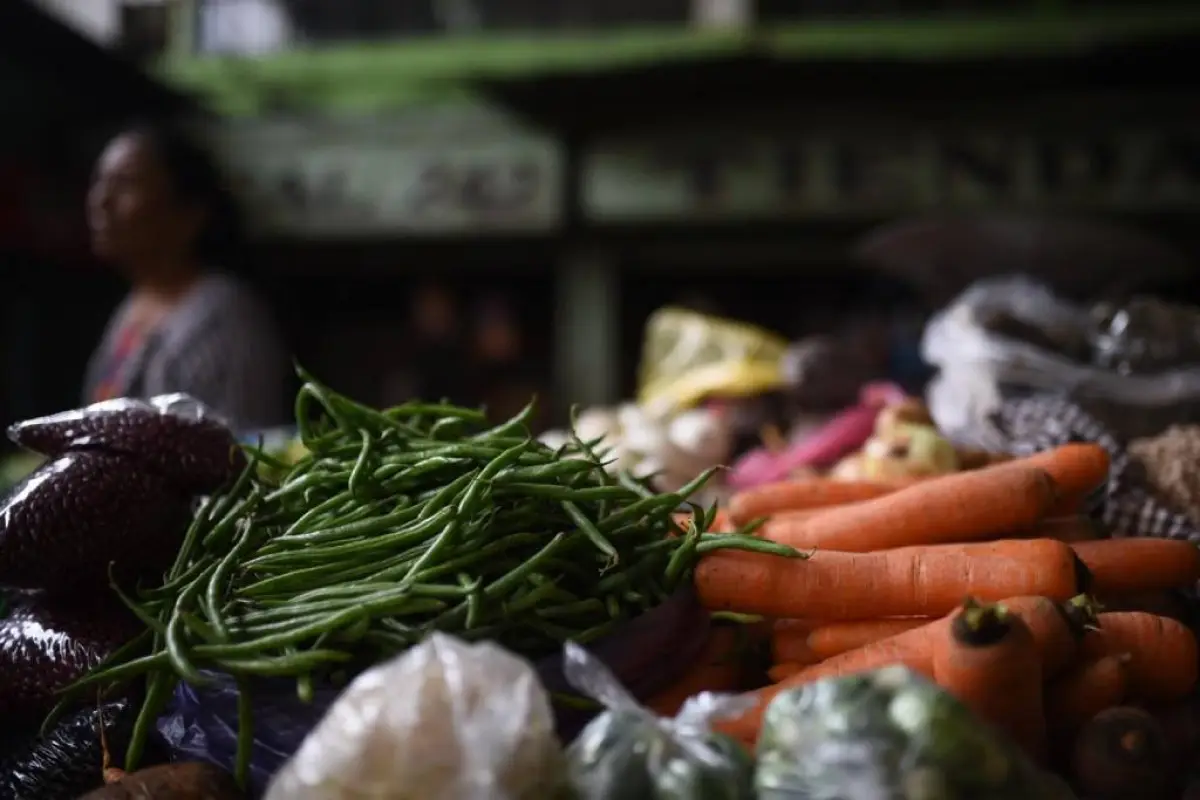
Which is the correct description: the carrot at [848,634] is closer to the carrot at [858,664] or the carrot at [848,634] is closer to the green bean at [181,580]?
the carrot at [858,664]

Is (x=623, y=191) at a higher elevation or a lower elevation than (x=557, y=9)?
lower

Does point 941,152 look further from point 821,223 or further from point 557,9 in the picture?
point 557,9

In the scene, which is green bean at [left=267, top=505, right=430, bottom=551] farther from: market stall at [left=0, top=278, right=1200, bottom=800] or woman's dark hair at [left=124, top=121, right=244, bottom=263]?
woman's dark hair at [left=124, top=121, right=244, bottom=263]

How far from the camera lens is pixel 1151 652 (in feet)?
4.44

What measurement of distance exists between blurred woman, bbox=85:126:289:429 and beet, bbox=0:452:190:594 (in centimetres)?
167

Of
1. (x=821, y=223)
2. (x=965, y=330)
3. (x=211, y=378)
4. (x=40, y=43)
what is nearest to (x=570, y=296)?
(x=821, y=223)

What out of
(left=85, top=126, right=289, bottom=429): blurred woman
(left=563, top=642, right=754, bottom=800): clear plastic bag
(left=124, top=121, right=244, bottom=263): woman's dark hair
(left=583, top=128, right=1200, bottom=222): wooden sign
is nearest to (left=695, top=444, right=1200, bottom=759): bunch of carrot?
(left=563, top=642, right=754, bottom=800): clear plastic bag

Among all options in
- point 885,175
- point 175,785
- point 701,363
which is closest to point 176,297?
point 701,363

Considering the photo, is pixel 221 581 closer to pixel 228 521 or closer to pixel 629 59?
pixel 228 521

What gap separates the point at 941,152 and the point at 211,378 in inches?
128

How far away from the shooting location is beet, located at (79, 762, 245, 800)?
1.14 meters

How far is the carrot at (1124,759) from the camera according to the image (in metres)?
1.13

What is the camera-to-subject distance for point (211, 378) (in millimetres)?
3154

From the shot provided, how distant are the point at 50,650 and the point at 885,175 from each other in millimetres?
3943
